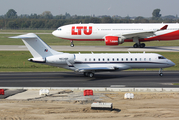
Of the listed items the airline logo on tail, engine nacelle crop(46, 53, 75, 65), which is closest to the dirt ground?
engine nacelle crop(46, 53, 75, 65)

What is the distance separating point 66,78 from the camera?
3131 centimetres

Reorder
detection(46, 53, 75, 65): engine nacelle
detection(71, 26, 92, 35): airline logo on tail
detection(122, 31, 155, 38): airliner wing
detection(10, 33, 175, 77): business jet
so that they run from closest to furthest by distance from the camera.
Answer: detection(46, 53, 75, 65): engine nacelle < detection(10, 33, 175, 77): business jet < detection(122, 31, 155, 38): airliner wing < detection(71, 26, 92, 35): airline logo on tail

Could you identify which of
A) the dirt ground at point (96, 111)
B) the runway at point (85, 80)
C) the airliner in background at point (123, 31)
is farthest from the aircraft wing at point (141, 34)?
the dirt ground at point (96, 111)

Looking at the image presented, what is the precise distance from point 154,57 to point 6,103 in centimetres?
1891

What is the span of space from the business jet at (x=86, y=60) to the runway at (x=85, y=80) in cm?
Answer: 135

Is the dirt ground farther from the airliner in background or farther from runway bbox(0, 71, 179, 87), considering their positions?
the airliner in background

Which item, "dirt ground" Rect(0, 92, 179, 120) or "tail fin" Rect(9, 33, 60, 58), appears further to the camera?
"tail fin" Rect(9, 33, 60, 58)

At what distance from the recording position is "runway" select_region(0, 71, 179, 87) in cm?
2739

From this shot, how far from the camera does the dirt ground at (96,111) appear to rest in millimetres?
16984

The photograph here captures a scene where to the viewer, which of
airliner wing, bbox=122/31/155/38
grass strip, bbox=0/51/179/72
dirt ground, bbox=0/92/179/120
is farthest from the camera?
airliner wing, bbox=122/31/155/38

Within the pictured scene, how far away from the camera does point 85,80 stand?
29.8 metres

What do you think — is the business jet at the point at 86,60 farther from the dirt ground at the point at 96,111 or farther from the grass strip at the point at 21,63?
the dirt ground at the point at 96,111

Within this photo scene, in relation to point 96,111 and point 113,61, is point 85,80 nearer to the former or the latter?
point 113,61

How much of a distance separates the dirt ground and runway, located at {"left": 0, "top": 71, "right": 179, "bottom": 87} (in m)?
5.58
